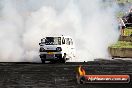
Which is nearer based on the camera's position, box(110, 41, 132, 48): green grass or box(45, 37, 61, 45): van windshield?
box(45, 37, 61, 45): van windshield

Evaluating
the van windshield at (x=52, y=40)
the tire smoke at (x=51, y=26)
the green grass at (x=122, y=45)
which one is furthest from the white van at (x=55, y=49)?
the green grass at (x=122, y=45)

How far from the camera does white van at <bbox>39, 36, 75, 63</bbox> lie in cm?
3681

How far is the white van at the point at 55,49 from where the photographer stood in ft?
121

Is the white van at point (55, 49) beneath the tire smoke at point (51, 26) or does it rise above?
beneath

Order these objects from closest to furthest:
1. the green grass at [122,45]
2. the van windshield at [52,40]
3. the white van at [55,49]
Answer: the white van at [55,49] < the van windshield at [52,40] < the green grass at [122,45]

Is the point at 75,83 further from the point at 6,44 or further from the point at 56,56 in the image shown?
the point at 6,44

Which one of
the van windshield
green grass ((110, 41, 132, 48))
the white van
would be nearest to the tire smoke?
green grass ((110, 41, 132, 48))

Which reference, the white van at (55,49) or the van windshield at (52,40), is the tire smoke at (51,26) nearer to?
the van windshield at (52,40)

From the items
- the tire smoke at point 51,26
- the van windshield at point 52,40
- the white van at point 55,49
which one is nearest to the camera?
the white van at point 55,49

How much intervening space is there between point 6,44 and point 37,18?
3909 mm

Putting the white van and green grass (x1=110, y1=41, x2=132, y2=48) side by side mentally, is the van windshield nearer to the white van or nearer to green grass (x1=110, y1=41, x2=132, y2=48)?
the white van

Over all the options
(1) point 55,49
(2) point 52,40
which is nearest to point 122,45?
(2) point 52,40

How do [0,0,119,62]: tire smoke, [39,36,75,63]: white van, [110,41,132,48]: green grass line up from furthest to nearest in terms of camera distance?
[110,41,132,48]: green grass, [0,0,119,62]: tire smoke, [39,36,75,63]: white van

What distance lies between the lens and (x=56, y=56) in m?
36.9
